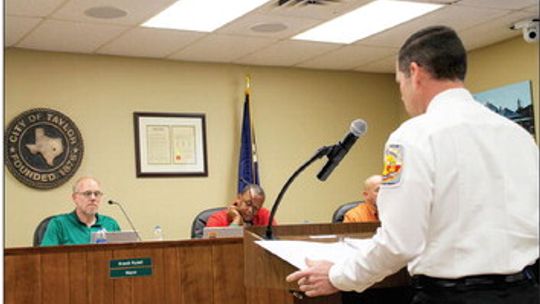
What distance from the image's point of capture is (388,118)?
8.78m

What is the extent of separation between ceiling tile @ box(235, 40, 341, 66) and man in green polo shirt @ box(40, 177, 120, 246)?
2.22 meters

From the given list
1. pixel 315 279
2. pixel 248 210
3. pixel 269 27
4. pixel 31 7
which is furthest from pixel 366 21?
pixel 315 279

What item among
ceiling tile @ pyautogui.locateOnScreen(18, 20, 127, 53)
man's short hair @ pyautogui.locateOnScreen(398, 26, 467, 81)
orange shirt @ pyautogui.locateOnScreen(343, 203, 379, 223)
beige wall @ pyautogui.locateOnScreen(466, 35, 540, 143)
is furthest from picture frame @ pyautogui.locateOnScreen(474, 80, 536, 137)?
man's short hair @ pyautogui.locateOnScreen(398, 26, 467, 81)

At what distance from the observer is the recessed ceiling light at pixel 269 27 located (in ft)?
20.8

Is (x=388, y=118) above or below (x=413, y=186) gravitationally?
above

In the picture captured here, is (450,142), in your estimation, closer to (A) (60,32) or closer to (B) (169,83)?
(A) (60,32)

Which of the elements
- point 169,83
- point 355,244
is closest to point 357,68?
point 169,83

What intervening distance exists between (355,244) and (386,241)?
30 centimetres

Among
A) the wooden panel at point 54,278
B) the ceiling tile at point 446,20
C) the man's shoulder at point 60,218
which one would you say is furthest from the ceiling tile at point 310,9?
the wooden panel at point 54,278

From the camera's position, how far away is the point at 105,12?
5789 millimetres

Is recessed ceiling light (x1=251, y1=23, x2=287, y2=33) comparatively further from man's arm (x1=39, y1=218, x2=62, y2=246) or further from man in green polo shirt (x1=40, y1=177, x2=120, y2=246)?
man's arm (x1=39, y1=218, x2=62, y2=246)

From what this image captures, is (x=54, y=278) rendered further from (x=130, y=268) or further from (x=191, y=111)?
(x=191, y=111)

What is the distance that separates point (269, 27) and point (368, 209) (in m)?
1.70

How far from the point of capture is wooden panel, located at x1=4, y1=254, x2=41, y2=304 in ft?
12.6
